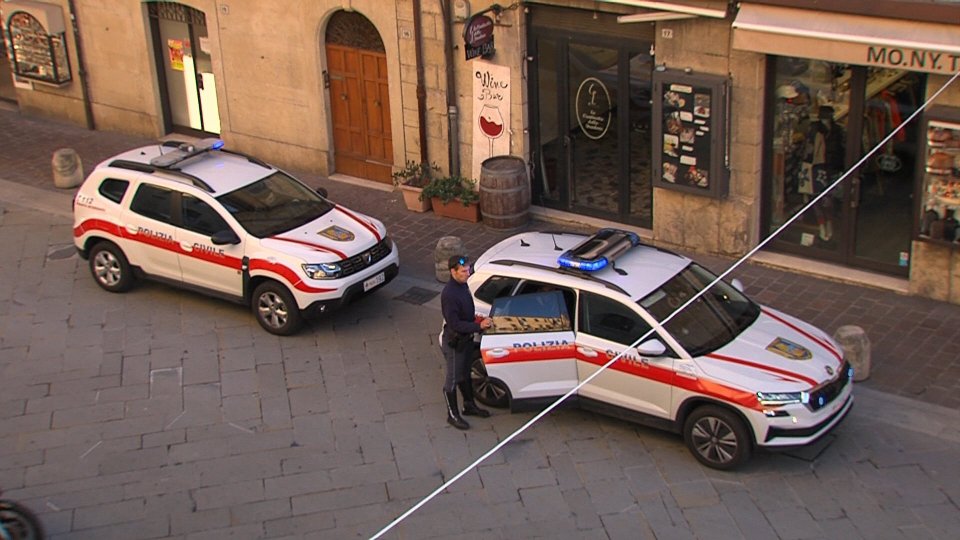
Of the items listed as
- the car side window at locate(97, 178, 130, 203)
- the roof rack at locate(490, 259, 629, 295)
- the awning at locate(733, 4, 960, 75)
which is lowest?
the car side window at locate(97, 178, 130, 203)

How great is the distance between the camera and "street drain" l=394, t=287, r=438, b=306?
15.2m

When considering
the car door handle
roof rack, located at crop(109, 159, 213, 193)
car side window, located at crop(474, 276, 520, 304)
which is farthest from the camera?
roof rack, located at crop(109, 159, 213, 193)

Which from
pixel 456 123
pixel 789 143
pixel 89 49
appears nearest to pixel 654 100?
pixel 789 143

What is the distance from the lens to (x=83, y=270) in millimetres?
16406

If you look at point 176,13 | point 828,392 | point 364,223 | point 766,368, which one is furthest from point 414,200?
point 828,392

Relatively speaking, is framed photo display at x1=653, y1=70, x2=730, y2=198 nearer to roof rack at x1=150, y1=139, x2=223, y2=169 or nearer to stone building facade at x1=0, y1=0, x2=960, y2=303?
stone building facade at x1=0, y1=0, x2=960, y2=303

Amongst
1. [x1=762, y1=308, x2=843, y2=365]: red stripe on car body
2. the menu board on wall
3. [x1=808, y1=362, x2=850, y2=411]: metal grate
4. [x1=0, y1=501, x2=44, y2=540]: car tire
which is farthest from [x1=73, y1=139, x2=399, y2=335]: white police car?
the menu board on wall

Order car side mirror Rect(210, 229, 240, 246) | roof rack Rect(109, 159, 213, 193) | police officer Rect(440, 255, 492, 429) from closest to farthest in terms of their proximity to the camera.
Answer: police officer Rect(440, 255, 492, 429), car side mirror Rect(210, 229, 240, 246), roof rack Rect(109, 159, 213, 193)

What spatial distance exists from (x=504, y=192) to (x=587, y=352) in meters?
5.44

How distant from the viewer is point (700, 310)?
470 inches

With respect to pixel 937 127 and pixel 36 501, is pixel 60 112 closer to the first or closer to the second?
pixel 36 501

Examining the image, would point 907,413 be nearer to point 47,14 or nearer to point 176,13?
point 176,13

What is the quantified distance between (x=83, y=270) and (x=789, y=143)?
914 centimetres

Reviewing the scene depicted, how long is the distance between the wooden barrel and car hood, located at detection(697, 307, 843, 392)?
544 cm
